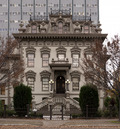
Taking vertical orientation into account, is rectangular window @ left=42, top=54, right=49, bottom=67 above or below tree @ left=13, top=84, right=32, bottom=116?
above

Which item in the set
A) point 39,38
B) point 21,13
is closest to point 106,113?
point 39,38

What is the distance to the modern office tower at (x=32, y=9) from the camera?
109625 millimetres

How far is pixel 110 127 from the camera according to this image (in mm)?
18016

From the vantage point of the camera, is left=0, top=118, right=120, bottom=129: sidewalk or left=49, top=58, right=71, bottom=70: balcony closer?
left=0, top=118, right=120, bottom=129: sidewalk

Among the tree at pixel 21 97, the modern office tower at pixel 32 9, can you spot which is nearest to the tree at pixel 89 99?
the tree at pixel 21 97

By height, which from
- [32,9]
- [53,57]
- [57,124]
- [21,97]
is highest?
[32,9]

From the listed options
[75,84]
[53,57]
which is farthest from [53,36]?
[75,84]

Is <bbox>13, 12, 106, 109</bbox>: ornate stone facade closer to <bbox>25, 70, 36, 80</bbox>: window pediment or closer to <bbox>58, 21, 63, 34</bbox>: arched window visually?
<bbox>25, 70, 36, 80</bbox>: window pediment

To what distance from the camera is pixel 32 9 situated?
110m

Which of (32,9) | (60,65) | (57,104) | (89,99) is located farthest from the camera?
(32,9)

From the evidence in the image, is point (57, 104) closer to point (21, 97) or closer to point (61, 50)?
point (61, 50)

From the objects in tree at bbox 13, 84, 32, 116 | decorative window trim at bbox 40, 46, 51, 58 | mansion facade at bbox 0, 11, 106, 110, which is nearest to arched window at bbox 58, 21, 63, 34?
mansion facade at bbox 0, 11, 106, 110

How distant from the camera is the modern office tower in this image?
360ft

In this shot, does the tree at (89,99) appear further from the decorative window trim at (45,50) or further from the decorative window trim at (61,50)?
the decorative window trim at (45,50)
